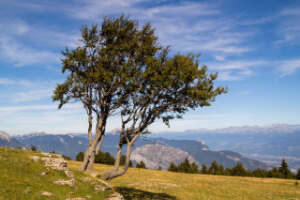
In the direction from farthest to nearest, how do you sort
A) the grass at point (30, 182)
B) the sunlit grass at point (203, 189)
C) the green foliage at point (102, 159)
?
the green foliage at point (102, 159) → the sunlit grass at point (203, 189) → the grass at point (30, 182)

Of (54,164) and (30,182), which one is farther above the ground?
(54,164)

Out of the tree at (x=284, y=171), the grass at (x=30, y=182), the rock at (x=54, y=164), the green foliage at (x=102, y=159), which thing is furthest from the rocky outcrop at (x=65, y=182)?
the tree at (x=284, y=171)

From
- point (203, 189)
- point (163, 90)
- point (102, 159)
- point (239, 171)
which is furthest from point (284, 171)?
point (163, 90)

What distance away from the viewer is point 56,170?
66.2ft

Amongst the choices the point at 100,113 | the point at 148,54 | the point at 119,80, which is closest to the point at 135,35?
the point at 148,54

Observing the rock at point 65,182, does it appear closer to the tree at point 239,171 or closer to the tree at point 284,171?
the tree at point 239,171

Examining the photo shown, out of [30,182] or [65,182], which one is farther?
[65,182]

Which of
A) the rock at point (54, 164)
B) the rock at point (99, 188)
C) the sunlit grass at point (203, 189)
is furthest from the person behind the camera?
the sunlit grass at point (203, 189)

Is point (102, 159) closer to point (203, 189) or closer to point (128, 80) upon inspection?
point (203, 189)

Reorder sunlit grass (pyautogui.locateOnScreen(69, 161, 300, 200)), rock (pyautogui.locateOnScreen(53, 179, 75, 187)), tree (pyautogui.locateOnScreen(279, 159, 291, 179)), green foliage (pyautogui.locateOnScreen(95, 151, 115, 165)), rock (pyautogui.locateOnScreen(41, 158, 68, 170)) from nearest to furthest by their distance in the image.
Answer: rock (pyautogui.locateOnScreen(53, 179, 75, 187)) < rock (pyautogui.locateOnScreen(41, 158, 68, 170)) < sunlit grass (pyautogui.locateOnScreen(69, 161, 300, 200)) < tree (pyautogui.locateOnScreen(279, 159, 291, 179)) < green foliage (pyautogui.locateOnScreen(95, 151, 115, 165))

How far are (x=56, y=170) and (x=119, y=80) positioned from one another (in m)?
11.2

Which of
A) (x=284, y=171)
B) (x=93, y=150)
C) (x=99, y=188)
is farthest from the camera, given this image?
(x=284, y=171)

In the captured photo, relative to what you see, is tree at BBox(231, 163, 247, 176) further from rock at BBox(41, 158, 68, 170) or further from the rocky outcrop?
the rocky outcrop

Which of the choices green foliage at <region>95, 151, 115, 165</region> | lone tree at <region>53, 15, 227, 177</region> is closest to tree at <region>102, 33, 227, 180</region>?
lone tree at <region>53, 15, 227, 177</region>
